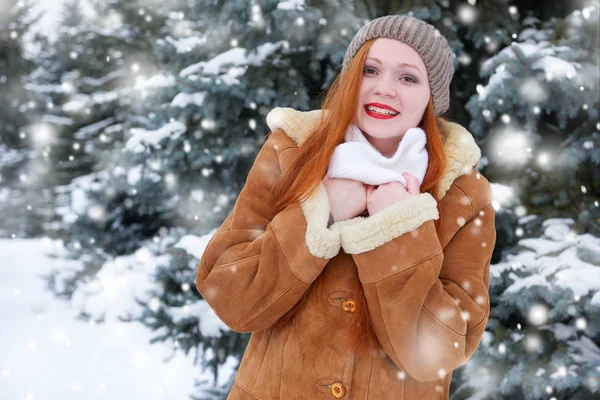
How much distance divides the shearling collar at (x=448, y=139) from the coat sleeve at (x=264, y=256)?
0.52 ft

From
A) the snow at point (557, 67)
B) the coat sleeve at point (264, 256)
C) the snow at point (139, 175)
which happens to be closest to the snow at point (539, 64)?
the snow at point (557, 67)

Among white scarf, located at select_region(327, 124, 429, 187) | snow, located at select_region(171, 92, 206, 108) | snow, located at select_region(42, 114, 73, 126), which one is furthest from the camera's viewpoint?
snow, located at select_region(42, 114, 73, 126)

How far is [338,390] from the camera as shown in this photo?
157 centimetres

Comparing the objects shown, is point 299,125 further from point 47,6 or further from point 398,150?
point 47,6

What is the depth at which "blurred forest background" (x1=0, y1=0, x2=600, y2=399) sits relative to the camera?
2.99 metres

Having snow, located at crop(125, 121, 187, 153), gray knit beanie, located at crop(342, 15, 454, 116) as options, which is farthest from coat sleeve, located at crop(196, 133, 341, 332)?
snow, located at crop(125, 121, 187, 153)

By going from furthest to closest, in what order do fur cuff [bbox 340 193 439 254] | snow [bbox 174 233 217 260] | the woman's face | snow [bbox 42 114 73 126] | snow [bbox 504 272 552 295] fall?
snow [bbox 42 114 73 126], snow [bbox 174 233 217 260], snow [bbox 504 272 552 295], the woman's face, fur cuff [bbox 340 193 439 254]

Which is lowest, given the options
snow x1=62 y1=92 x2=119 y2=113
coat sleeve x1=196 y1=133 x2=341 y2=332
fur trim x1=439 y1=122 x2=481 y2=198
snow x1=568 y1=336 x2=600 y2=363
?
snow x1=62 y1=92 x2=119 y2=113

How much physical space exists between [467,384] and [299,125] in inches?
87.7

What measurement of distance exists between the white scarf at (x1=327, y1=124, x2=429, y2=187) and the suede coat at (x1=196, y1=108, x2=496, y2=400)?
0.08 metres

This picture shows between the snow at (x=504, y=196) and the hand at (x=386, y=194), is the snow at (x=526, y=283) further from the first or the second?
the hand at (x=386, y=194)

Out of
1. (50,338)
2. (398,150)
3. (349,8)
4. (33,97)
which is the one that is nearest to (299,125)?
(398,150)

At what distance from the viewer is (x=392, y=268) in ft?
4.70

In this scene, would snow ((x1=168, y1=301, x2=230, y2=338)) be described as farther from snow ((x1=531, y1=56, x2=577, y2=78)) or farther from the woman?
snow ((x1=531, y1=56, x2=577, y2=78))
